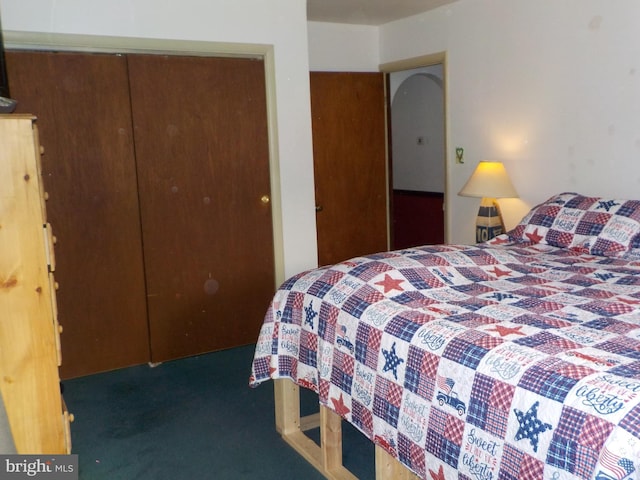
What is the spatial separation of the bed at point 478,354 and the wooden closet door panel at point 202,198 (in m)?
1.19

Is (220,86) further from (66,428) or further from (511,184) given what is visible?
(66,428)

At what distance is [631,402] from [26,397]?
5.22 feet

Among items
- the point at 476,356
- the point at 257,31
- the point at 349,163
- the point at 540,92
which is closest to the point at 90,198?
the point at 257,31

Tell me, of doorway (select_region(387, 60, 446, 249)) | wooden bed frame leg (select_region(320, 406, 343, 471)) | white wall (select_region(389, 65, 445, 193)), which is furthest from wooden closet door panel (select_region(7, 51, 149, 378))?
white wall (select_region(389, 65, 445, 193))

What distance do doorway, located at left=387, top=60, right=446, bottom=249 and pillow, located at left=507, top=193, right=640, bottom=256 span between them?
2.34 m

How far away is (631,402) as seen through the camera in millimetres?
1278

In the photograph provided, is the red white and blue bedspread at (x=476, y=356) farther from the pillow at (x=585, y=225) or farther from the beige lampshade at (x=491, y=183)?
the beige lampshade at (x=491, y=183)

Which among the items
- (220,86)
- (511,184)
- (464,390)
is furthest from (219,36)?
(464,390)

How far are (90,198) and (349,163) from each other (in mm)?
2086

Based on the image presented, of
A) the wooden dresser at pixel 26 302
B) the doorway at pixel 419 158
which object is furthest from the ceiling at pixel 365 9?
the wooden dresser at pixel 26 302

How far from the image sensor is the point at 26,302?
5.95 feet

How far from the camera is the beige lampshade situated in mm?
3742

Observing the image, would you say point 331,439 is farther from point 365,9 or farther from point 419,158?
point 419,158

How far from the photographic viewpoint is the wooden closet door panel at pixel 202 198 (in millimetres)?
3475
